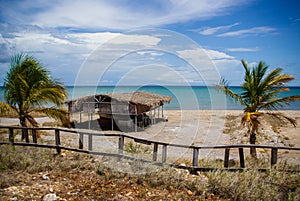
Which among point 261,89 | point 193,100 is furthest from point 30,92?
point 193,100

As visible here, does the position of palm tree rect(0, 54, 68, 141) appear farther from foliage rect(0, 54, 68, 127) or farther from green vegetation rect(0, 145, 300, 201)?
green vegetation rect(0, 145, 300, 201)

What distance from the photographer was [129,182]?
18.7 feet

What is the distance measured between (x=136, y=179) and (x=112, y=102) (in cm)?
1525

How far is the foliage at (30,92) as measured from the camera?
33.2 ft

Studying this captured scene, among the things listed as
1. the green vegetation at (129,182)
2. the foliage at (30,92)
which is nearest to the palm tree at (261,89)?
the green vegetation at (129,182)

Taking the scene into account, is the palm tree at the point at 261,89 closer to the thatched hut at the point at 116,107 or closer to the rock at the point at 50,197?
the rock at the point at 50,197

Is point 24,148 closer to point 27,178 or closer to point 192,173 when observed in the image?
point 27,178

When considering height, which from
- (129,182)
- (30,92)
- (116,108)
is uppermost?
(30,92)

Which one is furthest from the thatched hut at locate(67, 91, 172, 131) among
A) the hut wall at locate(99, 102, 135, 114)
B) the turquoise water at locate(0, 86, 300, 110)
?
the turquoise water at locate(0, 86, 300, 110)

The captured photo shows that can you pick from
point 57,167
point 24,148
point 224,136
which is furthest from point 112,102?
point 57,167

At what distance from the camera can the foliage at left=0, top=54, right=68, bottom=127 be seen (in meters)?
10.1

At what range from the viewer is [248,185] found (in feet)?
17.4

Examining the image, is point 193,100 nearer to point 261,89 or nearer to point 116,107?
point 116,107

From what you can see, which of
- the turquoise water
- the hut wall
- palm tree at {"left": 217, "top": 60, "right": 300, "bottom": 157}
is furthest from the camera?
the hut wall
